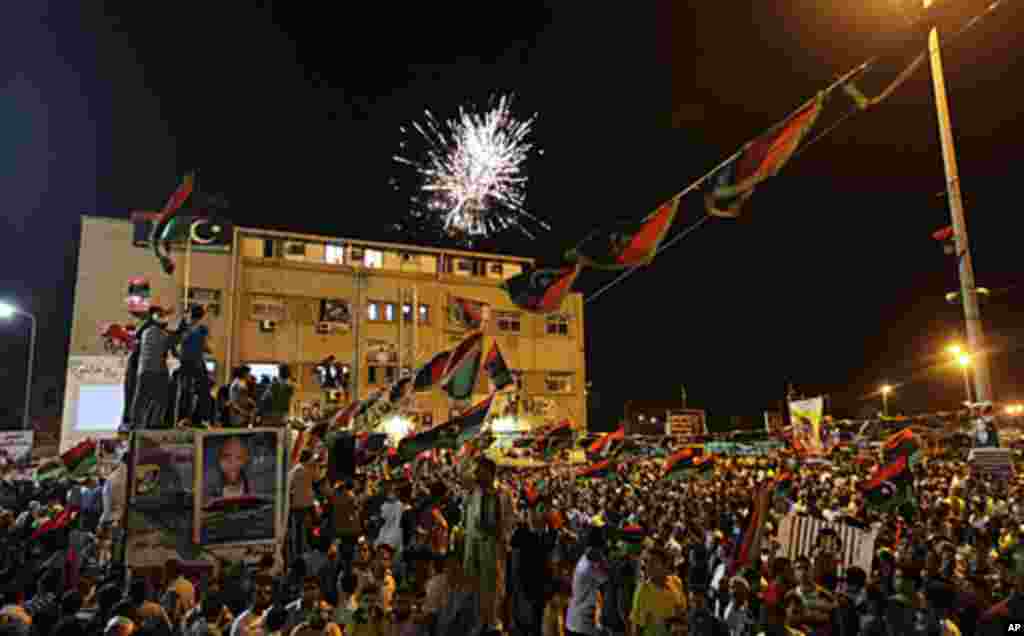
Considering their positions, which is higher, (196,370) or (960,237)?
(960,237)

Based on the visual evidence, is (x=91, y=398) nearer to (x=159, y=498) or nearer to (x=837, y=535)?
(x=159, y=498)

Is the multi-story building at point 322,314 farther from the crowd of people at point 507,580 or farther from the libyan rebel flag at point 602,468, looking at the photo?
the crowd of people at point 507,580

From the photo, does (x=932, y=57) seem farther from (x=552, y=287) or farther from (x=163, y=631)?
(x=163, y=631)

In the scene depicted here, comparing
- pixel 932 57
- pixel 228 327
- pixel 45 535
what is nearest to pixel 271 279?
pixel 228 327

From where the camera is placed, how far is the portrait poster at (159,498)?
24.2 feet

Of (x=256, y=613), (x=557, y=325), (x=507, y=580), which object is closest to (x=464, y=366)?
(x=507, y=580)

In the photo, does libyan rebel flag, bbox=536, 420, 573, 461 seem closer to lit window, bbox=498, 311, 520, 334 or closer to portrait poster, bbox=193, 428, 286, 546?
portrait poster, bbox=193, 428, 286, 546

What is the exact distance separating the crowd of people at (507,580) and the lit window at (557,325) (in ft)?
126

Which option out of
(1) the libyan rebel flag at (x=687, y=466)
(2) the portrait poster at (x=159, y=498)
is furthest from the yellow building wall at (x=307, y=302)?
(2) the portrait poster at (x=159, y=498)

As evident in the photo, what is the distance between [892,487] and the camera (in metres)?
11.5

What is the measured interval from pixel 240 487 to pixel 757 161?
8.48 metres

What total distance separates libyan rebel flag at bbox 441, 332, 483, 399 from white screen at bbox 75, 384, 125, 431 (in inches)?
1087

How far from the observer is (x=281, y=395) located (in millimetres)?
9375

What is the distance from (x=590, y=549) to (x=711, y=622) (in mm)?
1388
